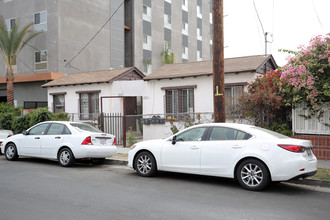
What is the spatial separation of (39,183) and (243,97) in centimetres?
757

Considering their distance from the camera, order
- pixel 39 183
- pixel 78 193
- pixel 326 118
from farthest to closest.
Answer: pixel 326 118, pixel 39 183, pixel 78 193

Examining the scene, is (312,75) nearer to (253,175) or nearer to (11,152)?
(253,175)

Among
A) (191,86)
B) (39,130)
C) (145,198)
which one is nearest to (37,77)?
(191,86)

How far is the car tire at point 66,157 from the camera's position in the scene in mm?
9891

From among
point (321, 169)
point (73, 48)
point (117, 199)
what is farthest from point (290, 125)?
point (73, 48)

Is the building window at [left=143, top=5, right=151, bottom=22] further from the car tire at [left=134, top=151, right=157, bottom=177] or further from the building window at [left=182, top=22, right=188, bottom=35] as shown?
the car tire at [left=134, top=151, right=157, bottom=177]

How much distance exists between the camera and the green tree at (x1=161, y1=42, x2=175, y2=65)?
33.4 m

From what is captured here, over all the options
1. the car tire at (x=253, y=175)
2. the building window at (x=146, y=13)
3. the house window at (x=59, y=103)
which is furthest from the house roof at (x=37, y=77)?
the car tire at (x=253, y=175)

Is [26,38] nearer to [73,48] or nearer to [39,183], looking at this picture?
[73,48]

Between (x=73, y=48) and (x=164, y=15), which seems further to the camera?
(x=164, y=15)

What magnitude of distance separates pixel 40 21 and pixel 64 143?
63.5 feet

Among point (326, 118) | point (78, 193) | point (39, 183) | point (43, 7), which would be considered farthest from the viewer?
point (43, 7)

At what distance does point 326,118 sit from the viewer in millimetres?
10375

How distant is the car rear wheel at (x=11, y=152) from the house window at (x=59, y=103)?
10155 millimetres
